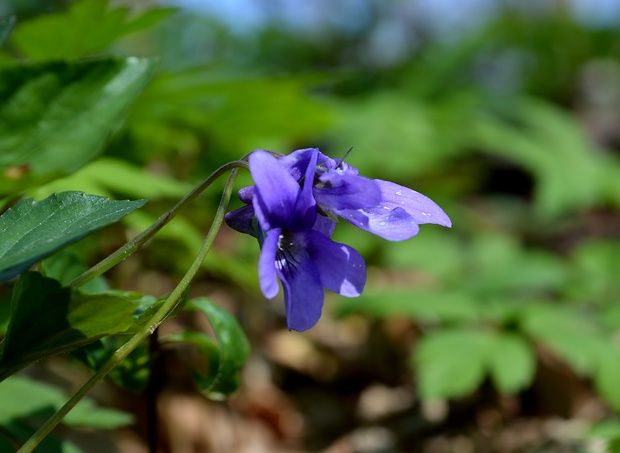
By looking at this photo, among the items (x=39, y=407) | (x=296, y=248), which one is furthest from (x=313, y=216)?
(x=39, y=407)

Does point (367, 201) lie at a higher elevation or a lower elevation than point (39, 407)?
higher

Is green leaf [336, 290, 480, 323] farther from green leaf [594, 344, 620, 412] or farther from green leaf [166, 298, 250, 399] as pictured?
green leaf [166, 298, 250, 399]

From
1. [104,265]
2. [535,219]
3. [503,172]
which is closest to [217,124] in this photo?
[104,265]

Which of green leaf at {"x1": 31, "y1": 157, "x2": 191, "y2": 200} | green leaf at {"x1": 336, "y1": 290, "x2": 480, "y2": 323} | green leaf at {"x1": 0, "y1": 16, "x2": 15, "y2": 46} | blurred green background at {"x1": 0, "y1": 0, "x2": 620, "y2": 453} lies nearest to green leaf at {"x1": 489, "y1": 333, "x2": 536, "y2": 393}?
blurred green background at {"x1": 0, "y1": 0, "x2": 620, "y2": 453}

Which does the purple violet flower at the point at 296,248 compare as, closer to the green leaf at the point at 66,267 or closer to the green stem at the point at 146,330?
the green stem at the point at 146,330

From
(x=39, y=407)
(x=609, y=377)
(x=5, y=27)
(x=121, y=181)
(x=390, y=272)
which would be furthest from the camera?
(x=390, y=272)

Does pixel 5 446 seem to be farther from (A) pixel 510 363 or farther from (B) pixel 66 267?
(A) pixel 510 363

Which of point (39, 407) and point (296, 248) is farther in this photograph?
point (39, 407)
